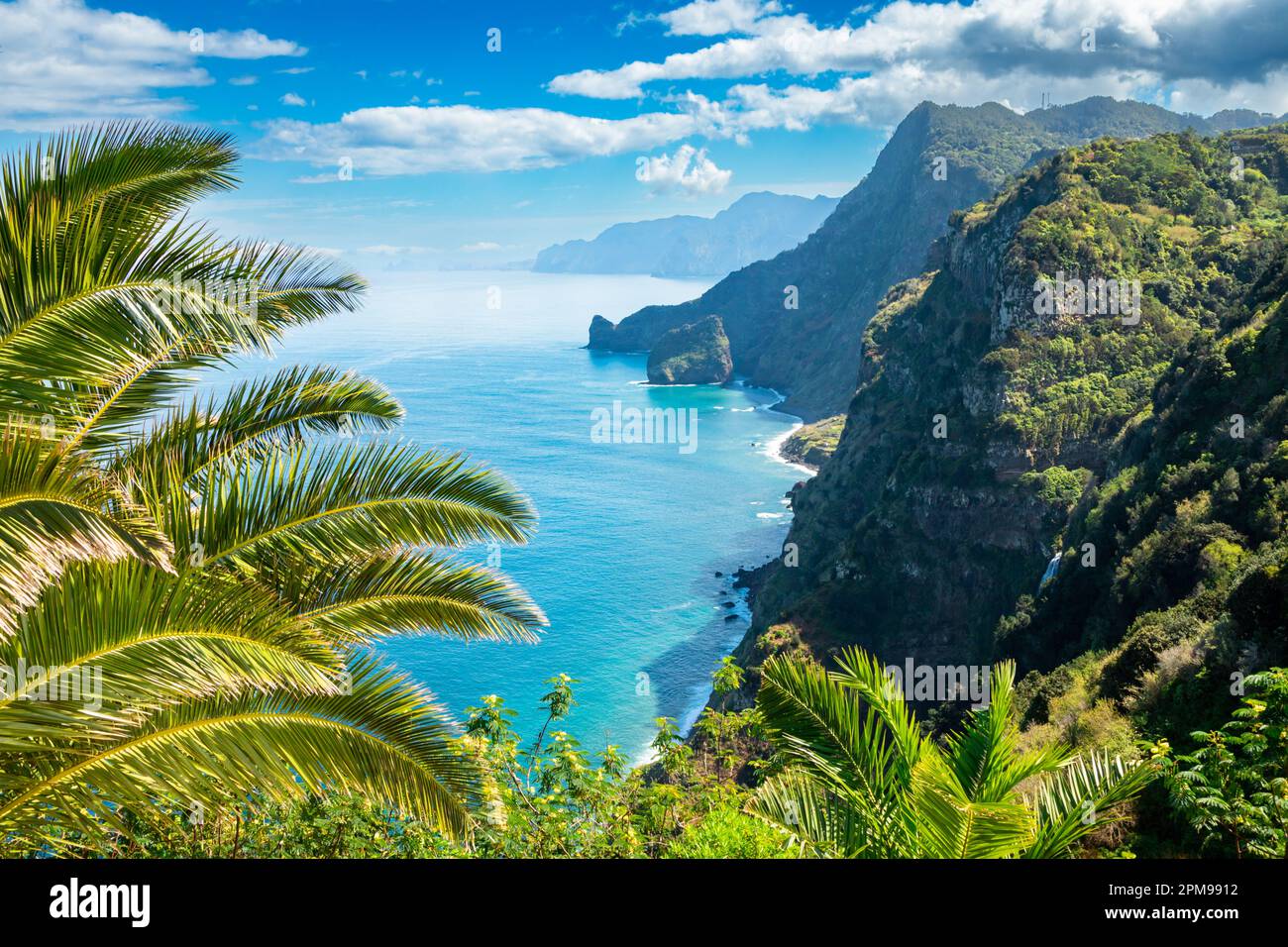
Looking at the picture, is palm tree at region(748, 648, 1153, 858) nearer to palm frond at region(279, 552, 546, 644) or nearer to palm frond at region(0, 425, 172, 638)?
palm frond at region(279, 552, 546, 644)

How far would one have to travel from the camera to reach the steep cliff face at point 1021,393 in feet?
184

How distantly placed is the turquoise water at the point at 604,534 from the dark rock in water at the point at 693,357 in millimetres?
17214

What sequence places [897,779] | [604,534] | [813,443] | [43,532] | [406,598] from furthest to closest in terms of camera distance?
1. [813,443]
2. [604,534]
3. [406,598]
4. [897,779]
5. [43,532]

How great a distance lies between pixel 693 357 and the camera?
188250 mm

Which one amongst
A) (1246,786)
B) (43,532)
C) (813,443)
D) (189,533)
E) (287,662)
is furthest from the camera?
(813,443)

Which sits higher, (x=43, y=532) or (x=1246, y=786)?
(x=43, y=532)

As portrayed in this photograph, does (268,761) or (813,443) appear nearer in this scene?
(268,761)

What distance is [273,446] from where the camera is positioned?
23.9 ft

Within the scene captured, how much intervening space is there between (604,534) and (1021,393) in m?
38.3

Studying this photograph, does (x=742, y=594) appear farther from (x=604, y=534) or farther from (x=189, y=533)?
(x=189, y=533)

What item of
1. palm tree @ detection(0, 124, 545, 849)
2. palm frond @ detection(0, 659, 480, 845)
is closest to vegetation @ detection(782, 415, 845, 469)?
palm tree @ detection(0, 124, 545, 849)

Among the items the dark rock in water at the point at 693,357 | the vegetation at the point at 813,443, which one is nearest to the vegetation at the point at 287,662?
the vegetation at the point at 813,443

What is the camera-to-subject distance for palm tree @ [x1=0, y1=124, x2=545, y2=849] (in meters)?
5.11

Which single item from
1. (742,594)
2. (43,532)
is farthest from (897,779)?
(742,594)
